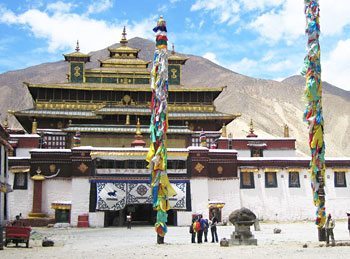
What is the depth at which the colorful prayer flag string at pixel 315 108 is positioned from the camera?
771 inches

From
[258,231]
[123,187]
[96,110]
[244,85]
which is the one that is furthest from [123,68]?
[244,85]

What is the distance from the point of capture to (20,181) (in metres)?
33.2

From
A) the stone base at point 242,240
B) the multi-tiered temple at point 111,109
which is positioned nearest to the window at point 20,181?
the multi-tiered temple at point 111,109

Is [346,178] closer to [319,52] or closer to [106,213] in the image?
[106,213]

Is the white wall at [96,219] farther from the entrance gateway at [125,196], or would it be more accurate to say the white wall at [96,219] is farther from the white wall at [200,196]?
the white wall at [200,196]

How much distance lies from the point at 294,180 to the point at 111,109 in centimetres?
1607

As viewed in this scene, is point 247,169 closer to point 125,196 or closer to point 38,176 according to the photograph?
point 125,196

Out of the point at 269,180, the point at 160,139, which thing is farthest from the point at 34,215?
the point at 269,180

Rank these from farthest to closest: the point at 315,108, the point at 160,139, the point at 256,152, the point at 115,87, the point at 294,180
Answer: the point at 115,87 → the point at 256,152 → the point at 294,180 → the point at 160,139 → the point at 315,108

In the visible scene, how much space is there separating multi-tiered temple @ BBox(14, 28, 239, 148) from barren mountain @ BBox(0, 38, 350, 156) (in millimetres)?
Answer: 56409

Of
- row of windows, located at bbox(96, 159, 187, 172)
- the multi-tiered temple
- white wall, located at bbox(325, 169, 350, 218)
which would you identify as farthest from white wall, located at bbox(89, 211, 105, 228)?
white wall, located at bbox(325, 169, 350, 218)

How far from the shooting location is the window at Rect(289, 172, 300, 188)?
36.2m

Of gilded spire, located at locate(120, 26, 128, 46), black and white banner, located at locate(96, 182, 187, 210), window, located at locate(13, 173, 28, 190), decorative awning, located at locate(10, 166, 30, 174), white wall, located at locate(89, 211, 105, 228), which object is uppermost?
gilded spire, located at locate(120, 26, 128, 46)

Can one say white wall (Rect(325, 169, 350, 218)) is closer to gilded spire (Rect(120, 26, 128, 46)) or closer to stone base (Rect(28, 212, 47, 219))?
stone base (Rect(28, 212, 47, 219))
